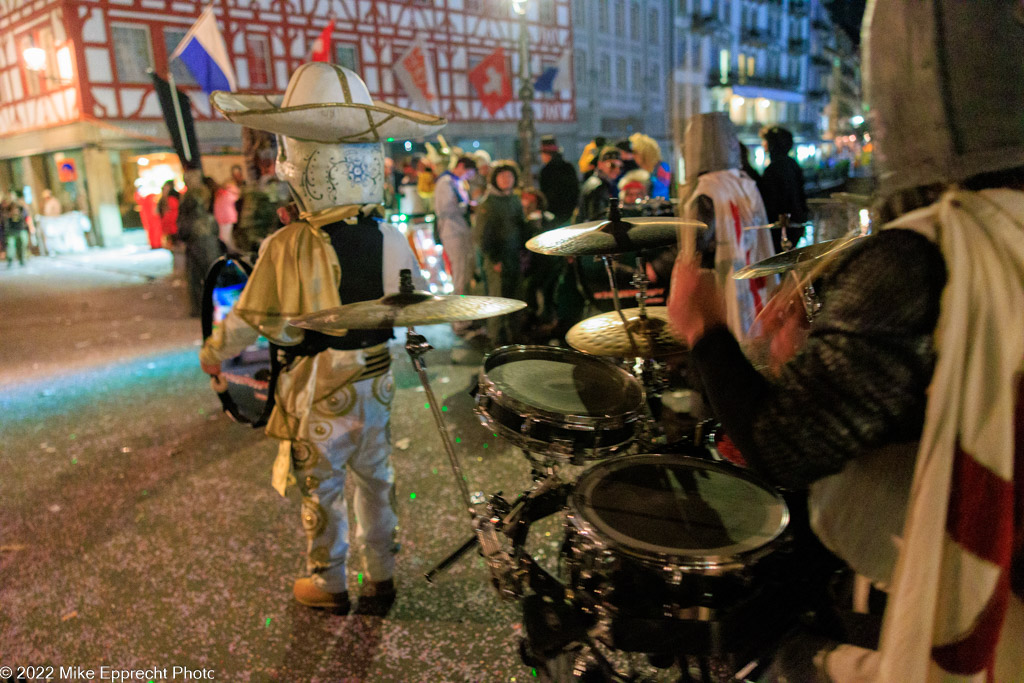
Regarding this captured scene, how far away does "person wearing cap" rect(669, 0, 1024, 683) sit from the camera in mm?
1065

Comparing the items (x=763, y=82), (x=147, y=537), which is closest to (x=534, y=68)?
(x=763, y=82)

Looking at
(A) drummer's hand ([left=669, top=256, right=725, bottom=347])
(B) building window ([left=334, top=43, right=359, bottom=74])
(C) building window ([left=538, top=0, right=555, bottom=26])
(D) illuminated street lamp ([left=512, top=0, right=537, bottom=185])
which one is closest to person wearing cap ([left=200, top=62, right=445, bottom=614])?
(A) drummer's hand ([left=669, top=256, right=725, bottom=347])

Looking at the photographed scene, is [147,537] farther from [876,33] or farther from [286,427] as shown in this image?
[876,33]

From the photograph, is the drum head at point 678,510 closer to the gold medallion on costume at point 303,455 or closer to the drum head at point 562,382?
the drum head at point 562,382

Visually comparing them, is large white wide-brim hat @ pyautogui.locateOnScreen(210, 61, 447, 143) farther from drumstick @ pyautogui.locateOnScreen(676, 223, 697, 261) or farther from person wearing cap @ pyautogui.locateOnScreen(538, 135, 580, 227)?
person wearing cap @ pyautogui.locateOnScreen(538, 135, 580, 227)

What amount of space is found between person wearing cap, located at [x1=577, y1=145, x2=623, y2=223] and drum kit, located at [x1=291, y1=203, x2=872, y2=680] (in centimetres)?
327

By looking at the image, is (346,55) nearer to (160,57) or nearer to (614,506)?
(160,57)

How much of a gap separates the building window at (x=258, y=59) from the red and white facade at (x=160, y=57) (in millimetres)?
32

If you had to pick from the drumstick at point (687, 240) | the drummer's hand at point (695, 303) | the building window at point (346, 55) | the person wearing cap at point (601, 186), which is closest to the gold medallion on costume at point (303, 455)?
the drumstick at point (687, 240)

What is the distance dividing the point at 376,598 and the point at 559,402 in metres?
1.61

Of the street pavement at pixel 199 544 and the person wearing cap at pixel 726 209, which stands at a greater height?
the person wearing cap at pixel 726 209

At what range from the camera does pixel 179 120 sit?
741 centimetres

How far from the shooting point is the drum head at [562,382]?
77.8 inches

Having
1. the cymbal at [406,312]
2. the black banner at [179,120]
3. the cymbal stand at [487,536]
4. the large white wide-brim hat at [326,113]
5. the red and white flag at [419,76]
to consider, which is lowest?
the cymbal stand at [487,536]
